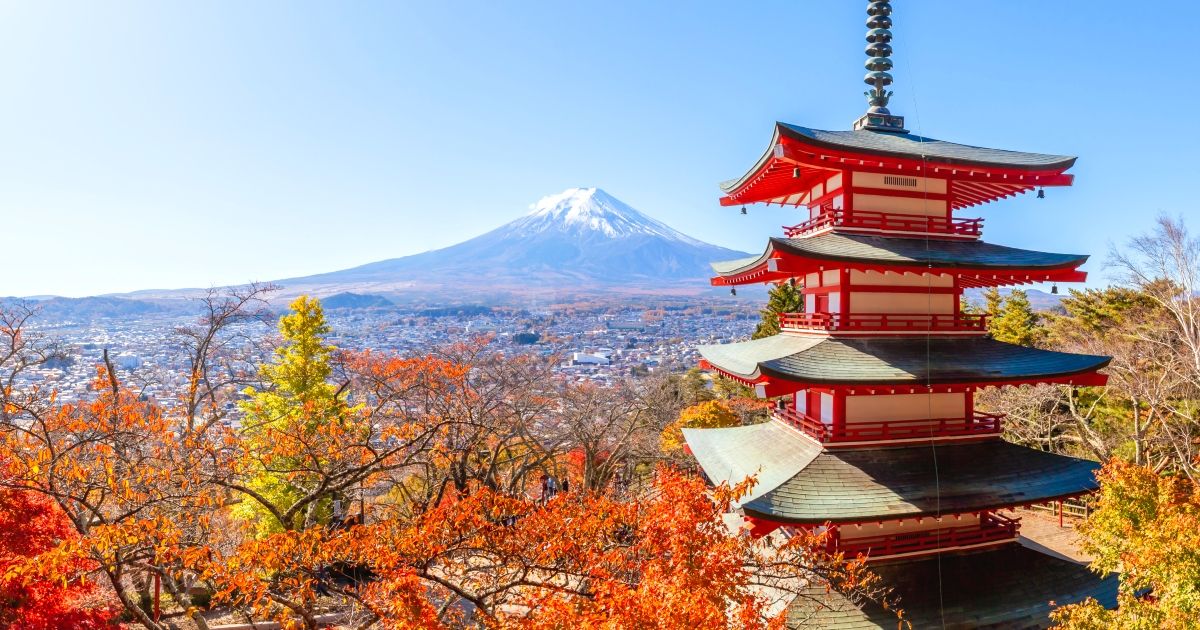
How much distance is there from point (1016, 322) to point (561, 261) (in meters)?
98.6

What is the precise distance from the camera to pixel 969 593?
28.1ft

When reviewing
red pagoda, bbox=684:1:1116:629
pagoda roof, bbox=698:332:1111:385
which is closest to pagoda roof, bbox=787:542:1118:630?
red pagoda, bbox=684:1:1116:629

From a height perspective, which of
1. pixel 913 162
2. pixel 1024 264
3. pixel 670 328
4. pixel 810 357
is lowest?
pixel 670 328

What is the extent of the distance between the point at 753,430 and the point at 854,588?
149 inches

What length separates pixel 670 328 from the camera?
79.9 meters

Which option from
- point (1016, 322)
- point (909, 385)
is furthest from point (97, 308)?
point (1016, 322)

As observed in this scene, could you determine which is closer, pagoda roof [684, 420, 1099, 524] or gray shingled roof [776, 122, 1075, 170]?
pagoda roof [684, 420, 1099, 524]

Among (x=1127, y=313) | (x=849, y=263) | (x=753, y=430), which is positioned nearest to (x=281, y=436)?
(x=753, y=430)

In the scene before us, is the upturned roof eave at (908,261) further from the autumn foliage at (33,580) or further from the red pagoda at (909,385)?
the autumn foliage at (33,580)

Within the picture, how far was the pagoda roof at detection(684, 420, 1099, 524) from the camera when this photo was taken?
26.2ft

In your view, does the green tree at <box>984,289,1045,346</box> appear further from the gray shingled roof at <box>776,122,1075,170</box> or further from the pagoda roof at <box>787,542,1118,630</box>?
the pagoda roof at <box>787,542,1118,630</box>

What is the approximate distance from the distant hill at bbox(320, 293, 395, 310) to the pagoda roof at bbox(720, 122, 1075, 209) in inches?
3191

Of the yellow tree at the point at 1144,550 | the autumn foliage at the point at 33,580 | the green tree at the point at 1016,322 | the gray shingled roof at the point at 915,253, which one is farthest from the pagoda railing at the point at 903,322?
the green tree at the point at 1016,322

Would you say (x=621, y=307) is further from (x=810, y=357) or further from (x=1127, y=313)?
(x=810, y=357)
